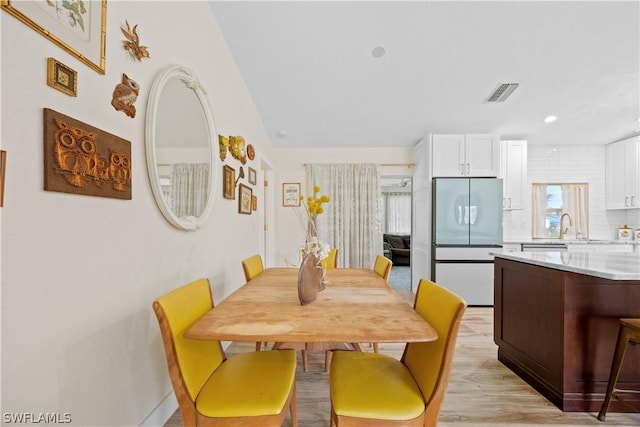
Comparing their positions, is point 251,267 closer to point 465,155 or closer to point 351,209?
point 351,209

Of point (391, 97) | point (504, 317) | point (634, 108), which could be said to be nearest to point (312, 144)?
point (391, 97)

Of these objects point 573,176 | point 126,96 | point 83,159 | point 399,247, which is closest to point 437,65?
point 126,96

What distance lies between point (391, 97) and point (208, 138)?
234 centimetres

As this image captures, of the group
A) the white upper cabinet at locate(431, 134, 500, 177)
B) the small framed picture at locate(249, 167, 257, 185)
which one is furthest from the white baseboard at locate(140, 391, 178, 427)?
the white upper cabinet at locate(431, 134, 500, 177)

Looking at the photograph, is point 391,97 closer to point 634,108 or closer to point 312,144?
point 312,144

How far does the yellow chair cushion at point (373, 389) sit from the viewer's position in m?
1.03

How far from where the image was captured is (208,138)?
2.09 metres

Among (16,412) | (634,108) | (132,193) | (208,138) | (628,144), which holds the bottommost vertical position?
(16,412)

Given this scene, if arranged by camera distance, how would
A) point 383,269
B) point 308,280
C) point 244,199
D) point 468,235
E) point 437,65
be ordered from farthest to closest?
1. point 468,235
2. point 244,199
3. point 437,65
4. point 383,269
5. point 308,280

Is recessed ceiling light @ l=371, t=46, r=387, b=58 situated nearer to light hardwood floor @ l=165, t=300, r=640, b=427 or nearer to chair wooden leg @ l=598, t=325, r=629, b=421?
chair wooden leg @ l=598, t=325, r=629, b=421

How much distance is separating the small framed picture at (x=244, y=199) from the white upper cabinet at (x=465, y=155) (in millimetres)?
2625

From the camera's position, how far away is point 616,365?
5.01 ft

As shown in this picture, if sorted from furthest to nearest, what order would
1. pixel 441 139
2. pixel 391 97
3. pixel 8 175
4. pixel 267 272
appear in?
pixel 441 139, pixel 391 97, pixel 267 272, pixel 8 175

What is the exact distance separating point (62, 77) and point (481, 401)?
9.19 ft
